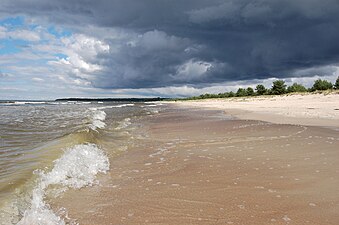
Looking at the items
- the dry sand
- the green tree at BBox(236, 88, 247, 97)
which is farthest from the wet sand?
the green tree at BBox(236, 88, 247, 97)

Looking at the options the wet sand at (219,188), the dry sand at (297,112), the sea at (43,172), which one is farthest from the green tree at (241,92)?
the wet sand at (219,188)

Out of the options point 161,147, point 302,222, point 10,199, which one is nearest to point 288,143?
point 161,147

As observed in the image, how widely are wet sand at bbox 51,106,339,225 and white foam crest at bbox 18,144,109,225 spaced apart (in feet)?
1.01

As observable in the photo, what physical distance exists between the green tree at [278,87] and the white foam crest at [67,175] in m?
87.2

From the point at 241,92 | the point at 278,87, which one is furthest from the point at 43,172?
the point at 241,92

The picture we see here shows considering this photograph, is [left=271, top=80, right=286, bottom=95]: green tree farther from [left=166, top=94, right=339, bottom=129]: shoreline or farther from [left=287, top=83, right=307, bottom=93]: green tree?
[left=166, top=94, right=339, bottom=129]: shoreline

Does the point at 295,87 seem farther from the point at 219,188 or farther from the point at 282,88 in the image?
the point at 219,188

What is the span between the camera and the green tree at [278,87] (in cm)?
8974

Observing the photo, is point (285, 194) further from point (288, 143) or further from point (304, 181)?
point (288, 143)

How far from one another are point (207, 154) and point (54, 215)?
5576mm

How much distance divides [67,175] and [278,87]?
91.4 m

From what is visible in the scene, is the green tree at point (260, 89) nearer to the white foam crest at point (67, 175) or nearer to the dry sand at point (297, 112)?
the dry sand at point (297, 112)

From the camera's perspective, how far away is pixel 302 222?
4125 millimetres

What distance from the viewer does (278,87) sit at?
9056cm
